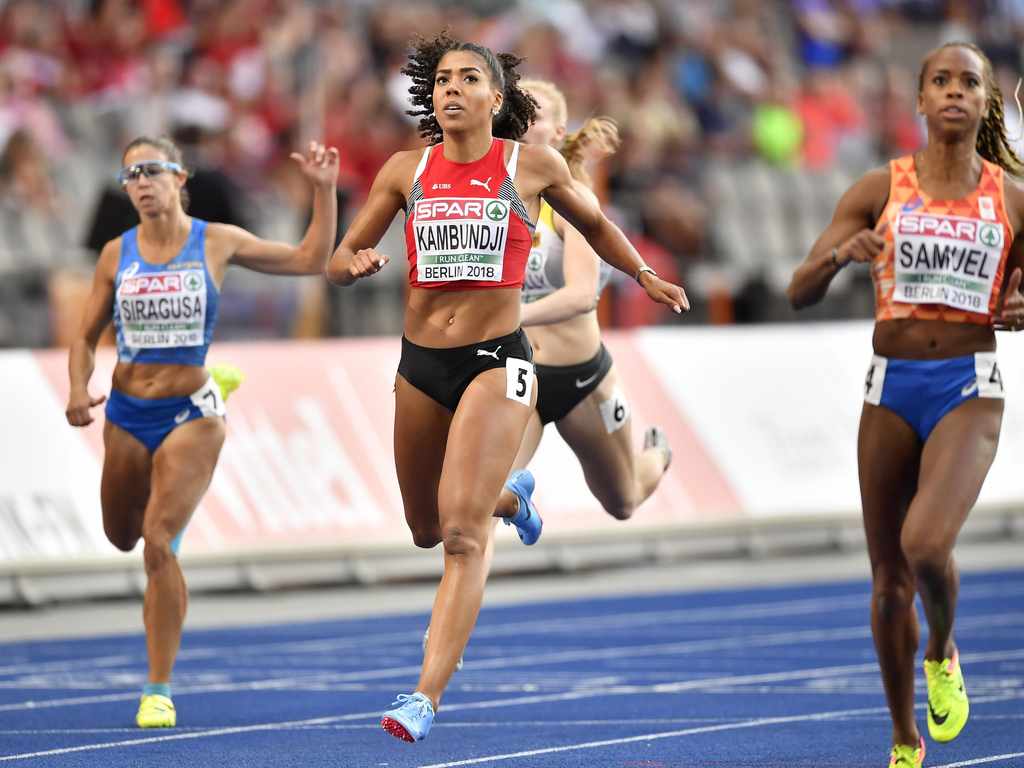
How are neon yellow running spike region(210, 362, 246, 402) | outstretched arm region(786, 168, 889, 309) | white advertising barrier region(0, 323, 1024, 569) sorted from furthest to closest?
white advertising barrier region(0, 323, 1024, 569)
neon yellow running spike region(210, 362, 246, 402)
outstretched arm region(786, 168, 889, 309)

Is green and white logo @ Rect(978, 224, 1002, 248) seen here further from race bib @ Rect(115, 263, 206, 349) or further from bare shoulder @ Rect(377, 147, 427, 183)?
race bib @ Rect(115, 263, 206, 349)

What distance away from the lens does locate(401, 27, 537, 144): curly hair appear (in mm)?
6578

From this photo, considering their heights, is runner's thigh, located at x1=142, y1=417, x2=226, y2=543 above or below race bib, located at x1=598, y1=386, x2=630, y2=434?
below

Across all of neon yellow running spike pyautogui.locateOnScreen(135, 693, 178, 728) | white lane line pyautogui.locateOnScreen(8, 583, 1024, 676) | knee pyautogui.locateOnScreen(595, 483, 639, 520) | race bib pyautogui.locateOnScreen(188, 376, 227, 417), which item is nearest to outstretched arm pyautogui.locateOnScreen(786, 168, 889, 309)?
knee pyautogui.locateOnScreen(595, 483, 639, 520)

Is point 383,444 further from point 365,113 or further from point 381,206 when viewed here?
point 381,206

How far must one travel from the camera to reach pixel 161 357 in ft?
26.2

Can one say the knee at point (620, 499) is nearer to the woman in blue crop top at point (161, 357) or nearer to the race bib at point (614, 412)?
the race bib at point (614, 412)

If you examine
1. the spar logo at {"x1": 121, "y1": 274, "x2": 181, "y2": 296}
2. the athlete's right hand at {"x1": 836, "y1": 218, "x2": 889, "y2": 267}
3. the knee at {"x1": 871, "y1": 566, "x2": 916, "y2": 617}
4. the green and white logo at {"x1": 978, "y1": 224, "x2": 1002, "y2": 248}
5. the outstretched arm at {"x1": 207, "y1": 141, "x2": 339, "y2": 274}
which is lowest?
the knee at {"x1": 871, "y1": 566, "x2": 916, "y2": 617}

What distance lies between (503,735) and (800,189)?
12651 mm

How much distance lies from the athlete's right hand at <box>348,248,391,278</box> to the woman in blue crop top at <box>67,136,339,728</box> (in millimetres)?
1973

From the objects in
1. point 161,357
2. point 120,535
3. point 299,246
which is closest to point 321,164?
point 299,246

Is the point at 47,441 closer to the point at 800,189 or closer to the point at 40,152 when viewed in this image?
the point at 40,152

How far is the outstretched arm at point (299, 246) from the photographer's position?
7.80 metres

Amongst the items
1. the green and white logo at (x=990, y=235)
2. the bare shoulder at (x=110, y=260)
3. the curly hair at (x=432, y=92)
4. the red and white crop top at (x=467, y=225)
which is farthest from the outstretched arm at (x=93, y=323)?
the green and white logo at (x=990, y=235)
